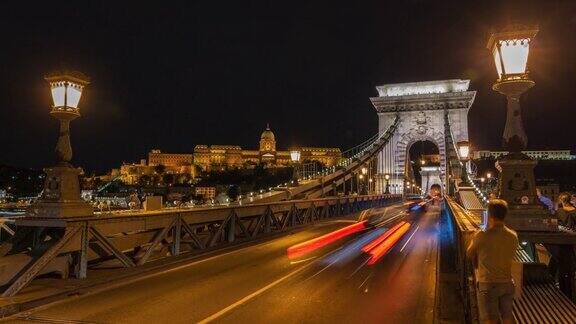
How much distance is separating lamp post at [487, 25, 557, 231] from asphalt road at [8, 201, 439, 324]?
2.17 metres

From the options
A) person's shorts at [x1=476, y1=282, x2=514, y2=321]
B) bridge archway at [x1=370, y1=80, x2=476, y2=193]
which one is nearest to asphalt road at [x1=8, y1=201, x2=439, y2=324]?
person's shorts at [x1=476, y1=282, x2=514, y2=321]

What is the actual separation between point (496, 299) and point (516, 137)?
9.94ft

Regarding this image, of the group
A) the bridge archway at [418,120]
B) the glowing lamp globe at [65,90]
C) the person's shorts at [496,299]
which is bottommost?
the person's shorts at [496,299]

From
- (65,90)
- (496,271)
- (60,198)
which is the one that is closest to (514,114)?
(496,271)

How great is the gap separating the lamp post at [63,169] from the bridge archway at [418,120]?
6349 cm

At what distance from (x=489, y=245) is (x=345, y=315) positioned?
11.0ft

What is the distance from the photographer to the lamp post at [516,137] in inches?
271

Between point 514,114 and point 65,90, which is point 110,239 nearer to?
point 65,90

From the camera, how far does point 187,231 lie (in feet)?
48.3

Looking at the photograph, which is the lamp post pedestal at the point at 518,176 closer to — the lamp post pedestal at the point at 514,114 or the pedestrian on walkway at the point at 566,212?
the lamp post pedestal at the point at 514,114

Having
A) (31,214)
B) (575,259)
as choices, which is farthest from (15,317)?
(575,259)

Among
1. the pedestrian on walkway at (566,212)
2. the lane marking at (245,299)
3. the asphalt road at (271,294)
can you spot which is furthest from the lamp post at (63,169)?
the pedestrian on walkway at (566,212)

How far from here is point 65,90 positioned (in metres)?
11.7

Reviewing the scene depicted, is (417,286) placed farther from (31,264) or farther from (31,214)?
(31,214)
